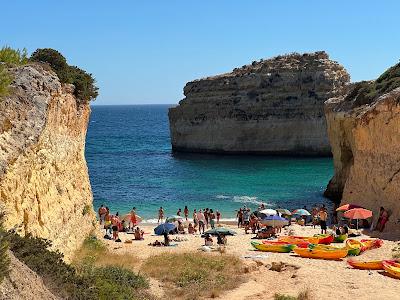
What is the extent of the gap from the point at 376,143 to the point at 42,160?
60.5 ft

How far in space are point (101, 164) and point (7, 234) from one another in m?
54.3

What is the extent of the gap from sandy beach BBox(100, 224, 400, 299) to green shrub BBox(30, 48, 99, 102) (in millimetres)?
6132

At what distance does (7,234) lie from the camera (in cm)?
869

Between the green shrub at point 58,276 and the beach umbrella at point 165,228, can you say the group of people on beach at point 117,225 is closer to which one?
the beach umbrella at point 165,228

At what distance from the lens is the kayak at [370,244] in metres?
19.9

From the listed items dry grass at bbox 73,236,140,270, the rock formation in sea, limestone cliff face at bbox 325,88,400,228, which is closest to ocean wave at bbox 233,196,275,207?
the rock formation in sea

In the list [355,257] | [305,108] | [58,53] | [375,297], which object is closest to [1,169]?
[58,53]

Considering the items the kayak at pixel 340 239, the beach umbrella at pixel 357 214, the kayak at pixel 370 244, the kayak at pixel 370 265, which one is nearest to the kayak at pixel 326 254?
the kayak at pixel 370 244

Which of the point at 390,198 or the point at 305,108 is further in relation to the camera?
the point at 305,108

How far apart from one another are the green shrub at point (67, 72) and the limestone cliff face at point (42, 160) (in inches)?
16.5

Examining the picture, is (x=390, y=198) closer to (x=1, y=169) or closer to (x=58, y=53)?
(x=58, y=53)

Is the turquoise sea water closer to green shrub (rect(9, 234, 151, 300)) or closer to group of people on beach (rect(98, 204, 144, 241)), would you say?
group of people on beach (rect(98, 204, 144, 241))

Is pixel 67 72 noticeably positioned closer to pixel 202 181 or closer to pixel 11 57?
pixel 11 57

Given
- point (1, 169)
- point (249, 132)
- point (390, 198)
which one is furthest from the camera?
point (249, 132)
